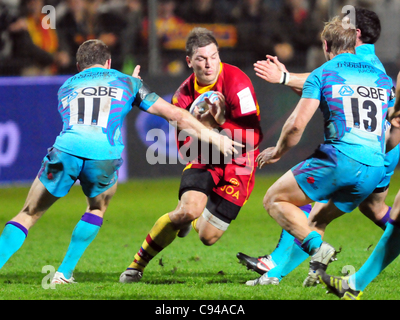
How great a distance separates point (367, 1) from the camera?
47.9 feet

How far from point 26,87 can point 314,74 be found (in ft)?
30.7

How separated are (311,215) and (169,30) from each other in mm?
9543

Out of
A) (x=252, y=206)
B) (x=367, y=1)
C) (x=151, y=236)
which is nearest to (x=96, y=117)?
(x=151, y=236)

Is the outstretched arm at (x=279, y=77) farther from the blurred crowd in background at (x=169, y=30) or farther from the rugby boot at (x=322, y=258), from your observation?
the blurred crowd in background at (x=169, y=30)

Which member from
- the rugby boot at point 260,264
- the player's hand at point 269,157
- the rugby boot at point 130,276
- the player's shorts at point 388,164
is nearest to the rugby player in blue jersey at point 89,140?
the player's hand at point 269,157

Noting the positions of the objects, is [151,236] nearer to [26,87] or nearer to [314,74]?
[314,74]

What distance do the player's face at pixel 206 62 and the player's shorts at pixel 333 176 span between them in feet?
5.13

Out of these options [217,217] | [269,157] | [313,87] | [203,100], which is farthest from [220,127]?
[313,87]

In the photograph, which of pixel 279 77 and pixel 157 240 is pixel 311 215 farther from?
pixel 157 240

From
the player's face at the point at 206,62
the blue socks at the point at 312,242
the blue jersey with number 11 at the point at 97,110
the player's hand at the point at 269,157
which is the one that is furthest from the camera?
the player's face at the point at 206,62

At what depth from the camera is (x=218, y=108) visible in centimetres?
588

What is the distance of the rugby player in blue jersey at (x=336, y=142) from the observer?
4.56 metres

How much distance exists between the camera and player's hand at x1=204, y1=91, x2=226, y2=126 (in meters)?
5.86

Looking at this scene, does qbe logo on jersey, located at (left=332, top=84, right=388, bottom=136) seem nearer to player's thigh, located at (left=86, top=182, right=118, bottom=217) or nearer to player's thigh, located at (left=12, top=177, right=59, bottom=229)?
player's thigh, located at (left=86, top=182, right=118, bottom=217)
